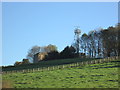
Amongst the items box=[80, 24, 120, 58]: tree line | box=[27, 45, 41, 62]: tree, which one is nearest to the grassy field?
box=[80, 24, 120, 58]: tree line

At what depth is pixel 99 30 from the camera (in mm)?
101125

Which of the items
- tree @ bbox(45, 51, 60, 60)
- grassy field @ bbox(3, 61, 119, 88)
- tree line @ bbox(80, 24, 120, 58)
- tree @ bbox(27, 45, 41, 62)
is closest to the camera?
grassy field @ bbox(3, 61, 119, 88)

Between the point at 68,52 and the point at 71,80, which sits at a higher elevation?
the point at 68,52

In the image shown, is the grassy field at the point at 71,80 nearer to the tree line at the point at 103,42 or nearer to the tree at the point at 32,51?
the tree line at the point at 103,42

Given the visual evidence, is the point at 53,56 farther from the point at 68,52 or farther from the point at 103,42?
the point at 103,42

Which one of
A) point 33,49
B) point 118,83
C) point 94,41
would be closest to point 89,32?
point 94,41

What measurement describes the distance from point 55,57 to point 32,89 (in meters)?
75.6

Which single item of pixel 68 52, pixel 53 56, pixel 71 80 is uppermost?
pixel 68 52

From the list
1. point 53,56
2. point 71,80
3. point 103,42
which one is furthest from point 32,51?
point 71,80

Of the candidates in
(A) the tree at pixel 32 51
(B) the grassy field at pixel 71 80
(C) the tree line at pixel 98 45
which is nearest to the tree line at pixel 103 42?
(C) the tree line at pixel 98 45

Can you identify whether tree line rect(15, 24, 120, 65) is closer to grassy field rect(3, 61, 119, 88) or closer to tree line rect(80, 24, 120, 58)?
tree line rect(80, 24, 120, 58)

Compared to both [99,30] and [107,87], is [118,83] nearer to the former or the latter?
[107,87]

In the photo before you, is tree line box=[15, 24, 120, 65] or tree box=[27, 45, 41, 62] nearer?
tree line box=[15, 24, 120, 65]

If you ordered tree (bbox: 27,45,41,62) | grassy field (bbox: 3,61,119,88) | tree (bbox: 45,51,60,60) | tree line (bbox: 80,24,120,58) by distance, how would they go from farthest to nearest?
tree (bbox: 27,45,41,62) < tree (bbox: 45,51,60,60) < tree line (bbox: 80,24,120,58) < grassy field (bbox: 3,61,119,88)
